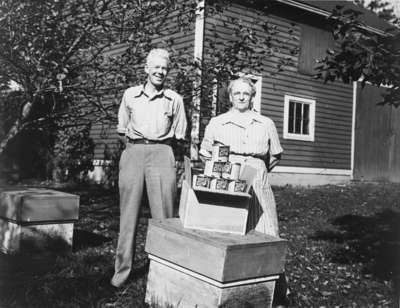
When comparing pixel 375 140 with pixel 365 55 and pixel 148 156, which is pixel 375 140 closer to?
pixel 365 55

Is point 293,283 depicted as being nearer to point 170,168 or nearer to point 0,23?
point 170,168

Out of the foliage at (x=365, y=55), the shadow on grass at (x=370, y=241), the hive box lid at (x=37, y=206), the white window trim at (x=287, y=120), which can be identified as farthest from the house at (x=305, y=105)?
the foliage at (x=365, y=55)

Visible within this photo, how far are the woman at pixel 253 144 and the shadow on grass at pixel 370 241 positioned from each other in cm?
223

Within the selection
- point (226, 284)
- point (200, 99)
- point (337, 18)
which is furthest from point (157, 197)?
point (200, 99)

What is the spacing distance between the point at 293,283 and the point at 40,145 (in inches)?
432

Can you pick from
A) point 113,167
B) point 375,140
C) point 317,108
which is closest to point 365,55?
point 113,167

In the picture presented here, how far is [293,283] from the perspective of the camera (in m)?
4.80

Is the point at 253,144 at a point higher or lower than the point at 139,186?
higher

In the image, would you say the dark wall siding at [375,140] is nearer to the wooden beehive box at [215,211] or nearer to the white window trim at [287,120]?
the white window trim at [287,120]

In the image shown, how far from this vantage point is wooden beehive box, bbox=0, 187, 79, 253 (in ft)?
16.1

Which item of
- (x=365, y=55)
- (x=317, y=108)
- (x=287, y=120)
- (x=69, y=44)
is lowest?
(x=365, y=55)

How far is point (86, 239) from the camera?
6105 millimetres

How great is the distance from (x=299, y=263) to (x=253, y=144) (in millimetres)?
2398

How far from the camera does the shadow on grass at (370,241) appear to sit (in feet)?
18.7
